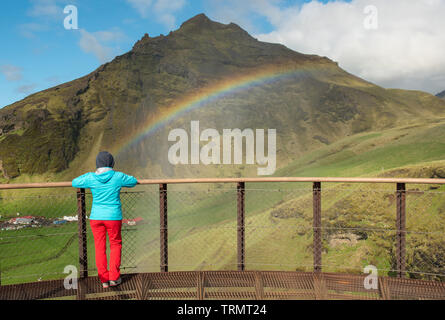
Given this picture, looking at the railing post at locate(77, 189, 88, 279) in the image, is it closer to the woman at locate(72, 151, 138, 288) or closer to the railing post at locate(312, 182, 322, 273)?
the woman at locate(72, 151, 138, 288)

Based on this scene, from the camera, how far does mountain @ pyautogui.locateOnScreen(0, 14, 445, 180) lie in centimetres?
6384

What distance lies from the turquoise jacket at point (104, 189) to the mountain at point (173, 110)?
175 feet

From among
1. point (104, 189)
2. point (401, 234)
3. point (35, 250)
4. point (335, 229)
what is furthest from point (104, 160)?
point (35, 250)

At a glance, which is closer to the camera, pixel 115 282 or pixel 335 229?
pixel 115 282

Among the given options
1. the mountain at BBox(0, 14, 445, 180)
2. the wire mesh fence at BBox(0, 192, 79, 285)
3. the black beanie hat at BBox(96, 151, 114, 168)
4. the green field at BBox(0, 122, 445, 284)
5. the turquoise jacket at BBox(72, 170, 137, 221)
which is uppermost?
the mountain at BBox(0, 14, 445, 180)

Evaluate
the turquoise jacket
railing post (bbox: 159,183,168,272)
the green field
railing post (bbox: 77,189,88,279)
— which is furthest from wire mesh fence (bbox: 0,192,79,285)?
the turquoise jacket

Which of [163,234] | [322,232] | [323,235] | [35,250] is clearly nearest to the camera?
[163,234]

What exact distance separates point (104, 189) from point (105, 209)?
0.21m

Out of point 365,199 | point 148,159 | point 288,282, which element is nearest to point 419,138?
point 365,199

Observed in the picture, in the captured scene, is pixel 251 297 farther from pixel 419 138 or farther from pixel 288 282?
pixel 419 138

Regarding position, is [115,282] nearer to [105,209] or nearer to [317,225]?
[105,209]

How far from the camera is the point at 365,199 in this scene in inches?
440

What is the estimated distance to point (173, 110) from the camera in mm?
77562
